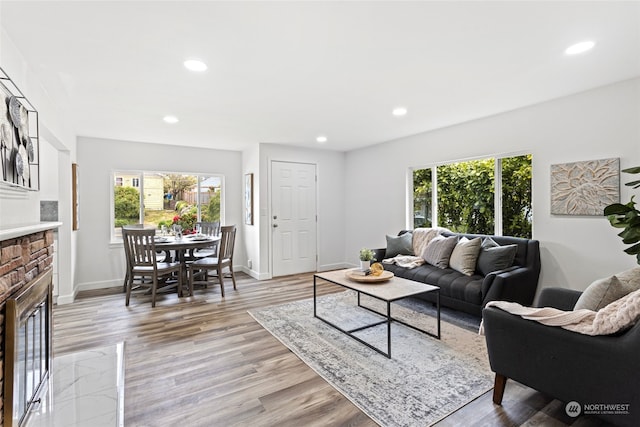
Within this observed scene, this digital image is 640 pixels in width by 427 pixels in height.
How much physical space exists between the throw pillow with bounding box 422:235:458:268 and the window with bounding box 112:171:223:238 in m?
3.69

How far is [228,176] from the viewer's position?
5879 millimetres

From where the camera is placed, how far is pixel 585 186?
9.95 ft

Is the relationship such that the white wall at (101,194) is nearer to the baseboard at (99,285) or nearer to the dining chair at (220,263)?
the baseboard at (99,285)

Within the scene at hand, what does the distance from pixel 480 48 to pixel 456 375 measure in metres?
2.35

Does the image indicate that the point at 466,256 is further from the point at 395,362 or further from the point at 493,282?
the point at 395,362

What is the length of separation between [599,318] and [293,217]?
456 centimetres

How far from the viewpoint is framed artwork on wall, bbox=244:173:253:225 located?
553 cm

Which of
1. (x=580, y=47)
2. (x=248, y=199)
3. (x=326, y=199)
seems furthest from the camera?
(x=326, y=199)

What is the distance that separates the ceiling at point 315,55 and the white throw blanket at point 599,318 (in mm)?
1645

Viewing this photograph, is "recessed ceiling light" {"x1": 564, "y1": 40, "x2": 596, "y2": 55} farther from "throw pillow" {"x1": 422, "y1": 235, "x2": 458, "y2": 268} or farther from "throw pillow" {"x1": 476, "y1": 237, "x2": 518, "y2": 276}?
"throw pillow" {"x1": 422, "y1": 235, "x2": 458, "y2": 268}

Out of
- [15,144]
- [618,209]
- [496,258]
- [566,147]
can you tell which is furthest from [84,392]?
[566,147]

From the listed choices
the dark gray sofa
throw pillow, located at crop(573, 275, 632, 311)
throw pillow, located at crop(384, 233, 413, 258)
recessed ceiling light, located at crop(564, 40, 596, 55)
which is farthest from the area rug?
recessed ceiling light, located at crop(564, 40, 596, 55)

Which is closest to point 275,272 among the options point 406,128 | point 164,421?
point 406,128

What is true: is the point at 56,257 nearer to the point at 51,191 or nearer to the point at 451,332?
the point at 51,191
